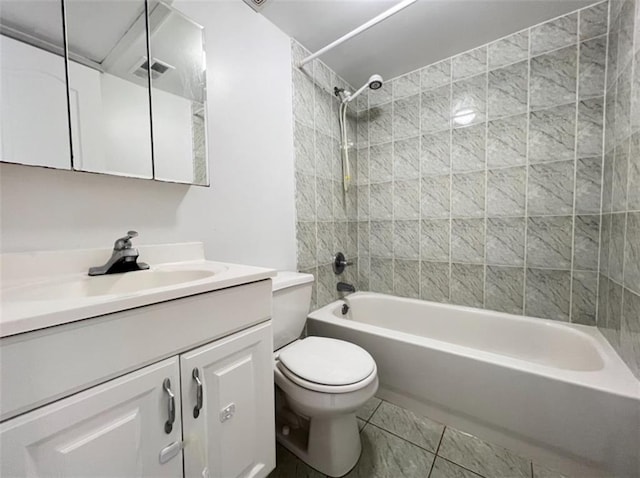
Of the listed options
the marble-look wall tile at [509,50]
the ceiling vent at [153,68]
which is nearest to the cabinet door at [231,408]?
the ceiling vent at [153,68]

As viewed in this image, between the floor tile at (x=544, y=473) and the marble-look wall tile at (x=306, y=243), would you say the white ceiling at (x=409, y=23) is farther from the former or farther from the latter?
the floor tile at (x=544, y=473)

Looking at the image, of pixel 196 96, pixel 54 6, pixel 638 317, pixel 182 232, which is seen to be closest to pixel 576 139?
pixel 638 317

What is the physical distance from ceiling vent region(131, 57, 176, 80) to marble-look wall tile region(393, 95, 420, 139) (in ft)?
5.04

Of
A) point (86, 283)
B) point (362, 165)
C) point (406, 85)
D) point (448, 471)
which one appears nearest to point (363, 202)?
point (362, 165)

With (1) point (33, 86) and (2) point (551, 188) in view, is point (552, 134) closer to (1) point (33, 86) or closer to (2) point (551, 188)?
(2) point (551, 188)

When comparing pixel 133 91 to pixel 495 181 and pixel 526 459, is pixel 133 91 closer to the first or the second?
pixel 495 181

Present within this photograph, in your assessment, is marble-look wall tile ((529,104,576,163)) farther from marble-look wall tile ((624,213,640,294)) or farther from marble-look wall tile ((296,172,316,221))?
marble-look wall tile ((296,172,316,221))

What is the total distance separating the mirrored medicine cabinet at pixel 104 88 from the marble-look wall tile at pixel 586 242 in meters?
1.99

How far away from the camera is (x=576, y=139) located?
4.47 feet

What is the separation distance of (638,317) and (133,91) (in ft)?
6.63

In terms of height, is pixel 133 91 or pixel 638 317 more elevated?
pixel 133 91

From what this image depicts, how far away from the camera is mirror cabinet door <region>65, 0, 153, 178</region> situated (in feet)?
2.53

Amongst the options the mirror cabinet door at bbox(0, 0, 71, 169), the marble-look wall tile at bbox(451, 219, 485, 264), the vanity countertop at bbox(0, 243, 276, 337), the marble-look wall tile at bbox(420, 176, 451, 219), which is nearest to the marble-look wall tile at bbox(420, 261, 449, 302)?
the marble-look wall tile at bbox(451, 219, 485, 264)

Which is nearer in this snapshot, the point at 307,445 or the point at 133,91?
the point at 133,91
